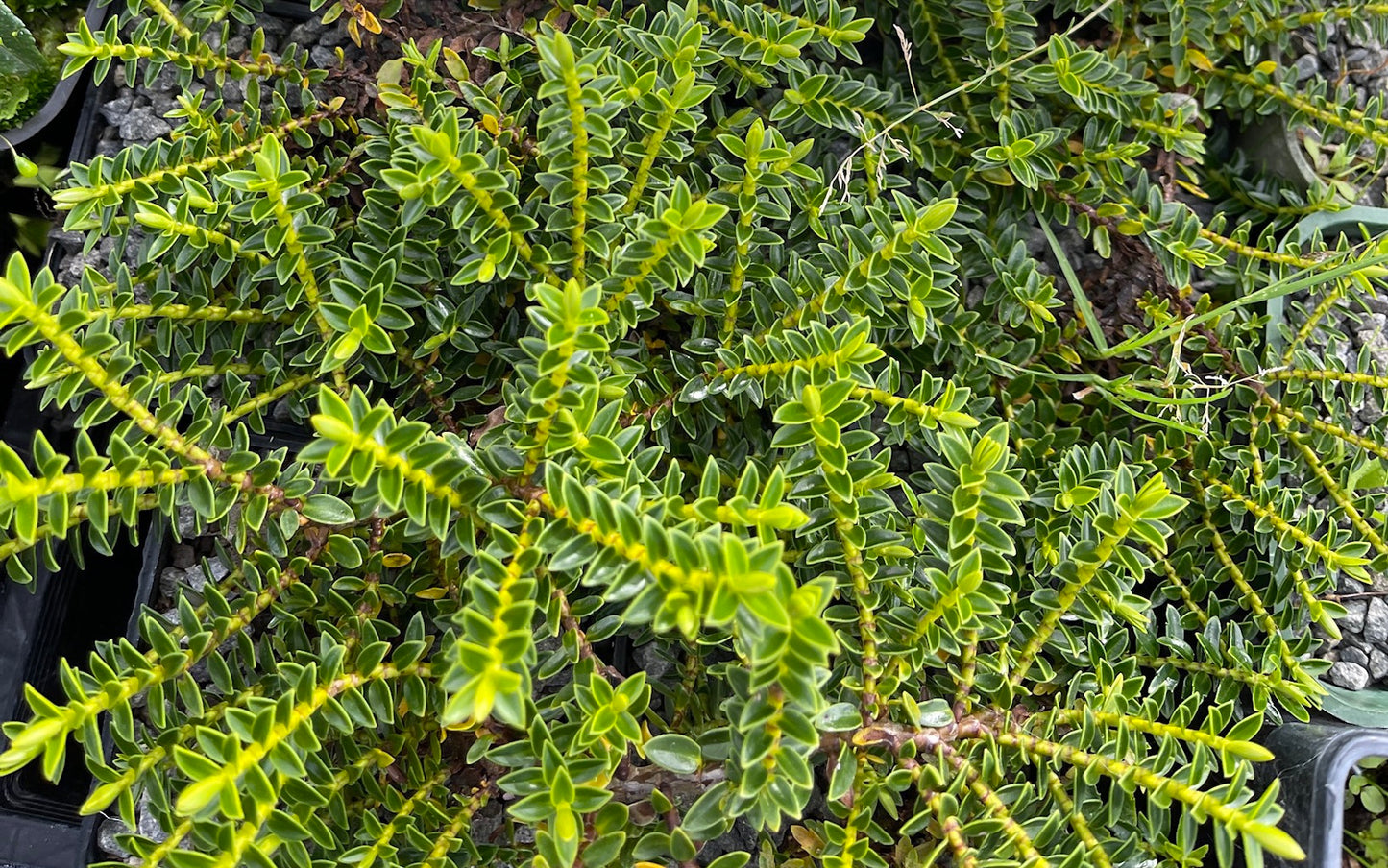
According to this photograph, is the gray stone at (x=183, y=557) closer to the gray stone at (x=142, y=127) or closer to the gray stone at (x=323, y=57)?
the gray stone at (x=142, y=127)

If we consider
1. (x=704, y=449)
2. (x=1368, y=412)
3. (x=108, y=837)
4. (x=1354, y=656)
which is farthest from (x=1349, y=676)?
(x=108, y=837)

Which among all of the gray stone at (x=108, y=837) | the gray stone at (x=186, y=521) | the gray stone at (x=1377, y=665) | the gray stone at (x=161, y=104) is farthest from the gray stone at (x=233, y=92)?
the gray stone at (x=1377, y=665)

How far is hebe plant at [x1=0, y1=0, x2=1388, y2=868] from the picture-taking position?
1233 mm

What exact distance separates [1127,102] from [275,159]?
179 cm

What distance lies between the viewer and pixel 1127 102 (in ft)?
6.72

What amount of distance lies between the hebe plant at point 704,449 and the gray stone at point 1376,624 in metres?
0.28

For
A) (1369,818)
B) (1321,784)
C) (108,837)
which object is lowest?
(1369,818)

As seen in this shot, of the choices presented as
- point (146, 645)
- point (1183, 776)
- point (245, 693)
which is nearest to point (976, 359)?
point (1183, 776)

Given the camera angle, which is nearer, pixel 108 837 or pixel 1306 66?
Result: pixel 108 837

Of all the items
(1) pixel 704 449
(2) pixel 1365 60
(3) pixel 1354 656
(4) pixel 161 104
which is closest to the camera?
(1) pixel 704 449

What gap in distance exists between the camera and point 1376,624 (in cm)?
211

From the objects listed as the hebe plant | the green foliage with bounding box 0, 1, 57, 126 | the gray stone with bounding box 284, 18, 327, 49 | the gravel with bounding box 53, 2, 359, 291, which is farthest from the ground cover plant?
the gray stone with bounding box 284, 18, 327, 49

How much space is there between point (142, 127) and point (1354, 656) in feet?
10.1

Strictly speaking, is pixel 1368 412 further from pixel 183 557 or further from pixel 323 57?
pixel 183 557
